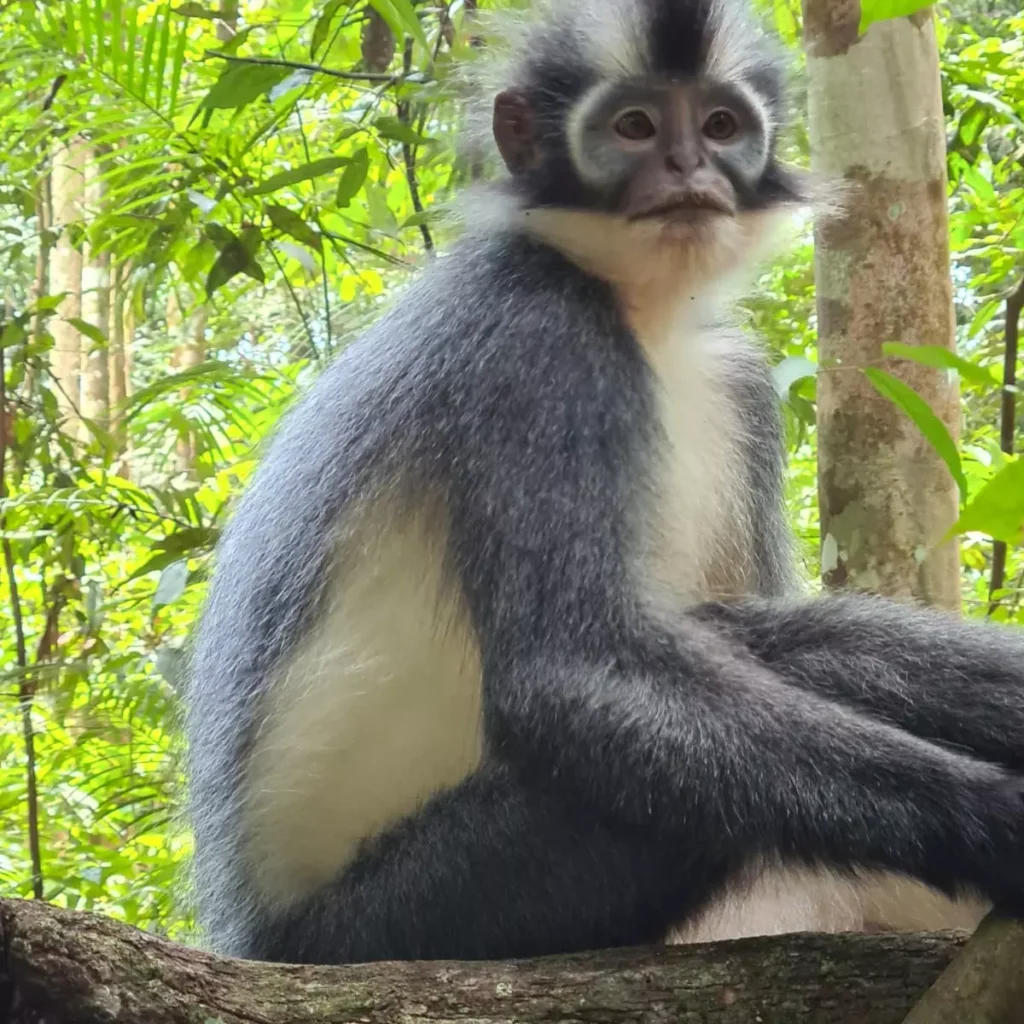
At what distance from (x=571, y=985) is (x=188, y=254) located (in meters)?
3.16

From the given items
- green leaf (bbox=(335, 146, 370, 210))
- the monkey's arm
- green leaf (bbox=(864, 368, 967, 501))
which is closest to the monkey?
the monkey's arm

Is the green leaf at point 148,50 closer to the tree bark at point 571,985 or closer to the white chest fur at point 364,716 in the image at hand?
the white chest fur at point 364,716

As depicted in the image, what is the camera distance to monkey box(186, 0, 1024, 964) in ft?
6.77

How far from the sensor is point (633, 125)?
2.75m

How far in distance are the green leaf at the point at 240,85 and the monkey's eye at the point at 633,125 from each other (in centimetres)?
119

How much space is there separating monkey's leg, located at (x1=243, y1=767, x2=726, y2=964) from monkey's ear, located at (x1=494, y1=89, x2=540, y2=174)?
4.81ft

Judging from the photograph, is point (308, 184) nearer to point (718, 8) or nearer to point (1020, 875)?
point (718, 8)

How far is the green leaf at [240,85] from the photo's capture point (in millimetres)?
3395

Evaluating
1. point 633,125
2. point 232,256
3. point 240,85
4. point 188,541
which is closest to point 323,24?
point 240,85

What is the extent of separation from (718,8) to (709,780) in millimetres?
1748

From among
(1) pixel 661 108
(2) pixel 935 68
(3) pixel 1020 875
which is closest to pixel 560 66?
(1) pixel 661 108

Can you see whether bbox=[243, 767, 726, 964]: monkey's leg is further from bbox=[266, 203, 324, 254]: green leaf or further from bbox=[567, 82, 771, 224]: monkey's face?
bbox=[266, 203, 324, 254]: green leaf

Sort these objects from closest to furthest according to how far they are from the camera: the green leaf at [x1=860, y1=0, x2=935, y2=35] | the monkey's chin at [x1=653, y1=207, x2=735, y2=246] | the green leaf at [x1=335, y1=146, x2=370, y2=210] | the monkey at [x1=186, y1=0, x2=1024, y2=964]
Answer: the green leaf at [x1=860, y1=0, x2=935, y2=35] < the monkey at [x1=186, y1=0, x2=1024, y2=964] < the monkey's chin at [x1=653, y1=207, x2=735, y2=246] < the green leaf at [x1=335, y1=146, x2=370, y2=210]

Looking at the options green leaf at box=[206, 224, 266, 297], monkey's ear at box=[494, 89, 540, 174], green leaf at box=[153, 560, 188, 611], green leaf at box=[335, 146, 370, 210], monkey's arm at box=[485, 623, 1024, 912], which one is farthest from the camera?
green leaf at box=[206, 224, 266, 297]
